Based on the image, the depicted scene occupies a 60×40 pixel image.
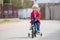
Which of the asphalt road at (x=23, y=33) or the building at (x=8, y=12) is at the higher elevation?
the asphalt road at (x=23, y=33)

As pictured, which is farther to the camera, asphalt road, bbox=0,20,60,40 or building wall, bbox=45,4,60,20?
building wall, bbox=45,4,60,20

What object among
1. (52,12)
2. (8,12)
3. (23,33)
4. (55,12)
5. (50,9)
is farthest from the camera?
(50,9)

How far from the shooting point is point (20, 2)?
5150 cm

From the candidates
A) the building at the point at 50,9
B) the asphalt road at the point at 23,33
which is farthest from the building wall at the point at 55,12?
the asphalt road at the point at 23,33

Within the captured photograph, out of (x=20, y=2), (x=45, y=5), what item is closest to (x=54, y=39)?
(x=45, y=5)

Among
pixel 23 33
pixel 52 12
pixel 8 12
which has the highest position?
pixel 23 33

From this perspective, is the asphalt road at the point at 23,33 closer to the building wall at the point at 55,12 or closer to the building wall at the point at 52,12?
the building wall at the point at 55,12

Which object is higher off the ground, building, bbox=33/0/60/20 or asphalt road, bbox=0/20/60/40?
asphalt road, bbox=0/20/60/40

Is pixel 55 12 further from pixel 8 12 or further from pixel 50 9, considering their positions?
pixel 8 12

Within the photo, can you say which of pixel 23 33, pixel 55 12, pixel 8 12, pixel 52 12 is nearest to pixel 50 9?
pixel 52 12

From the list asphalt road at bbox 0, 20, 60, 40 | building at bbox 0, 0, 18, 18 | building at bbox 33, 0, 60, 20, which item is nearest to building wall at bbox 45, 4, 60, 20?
building at bbox 33, 0, 60, 20

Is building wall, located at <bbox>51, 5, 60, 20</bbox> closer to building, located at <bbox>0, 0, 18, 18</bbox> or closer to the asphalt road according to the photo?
building, located at <bbox>0, 0, 18, 18</bbox>

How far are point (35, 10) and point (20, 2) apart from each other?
1507 inches

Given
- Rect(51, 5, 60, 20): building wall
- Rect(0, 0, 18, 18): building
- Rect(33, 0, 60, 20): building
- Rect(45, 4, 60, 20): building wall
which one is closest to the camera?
Rect(0, 0, 18, 18): building
